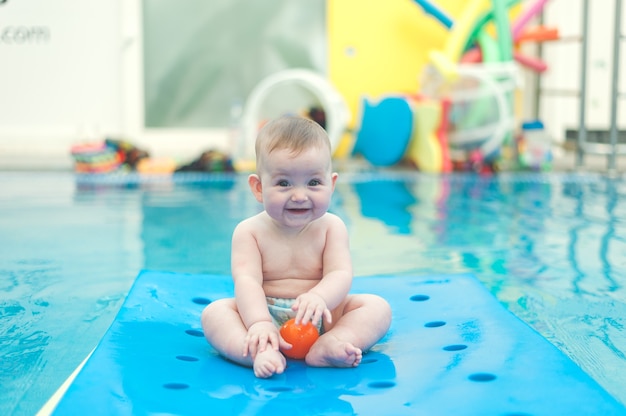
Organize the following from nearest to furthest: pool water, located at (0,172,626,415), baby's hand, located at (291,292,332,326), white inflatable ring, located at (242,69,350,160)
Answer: baby's hand, located at (291,292,332,326)
pool water, located at (0,172,626,415)
white inflatable ring, located at (242,69,350,160)

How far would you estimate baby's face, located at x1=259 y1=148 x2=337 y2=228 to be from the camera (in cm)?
157

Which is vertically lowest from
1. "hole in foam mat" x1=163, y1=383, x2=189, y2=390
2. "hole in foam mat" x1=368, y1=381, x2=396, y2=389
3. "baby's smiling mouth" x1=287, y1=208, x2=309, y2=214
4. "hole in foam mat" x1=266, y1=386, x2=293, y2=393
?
"hole in foam mat" x1=266, y1=386, x2=293, y2=393

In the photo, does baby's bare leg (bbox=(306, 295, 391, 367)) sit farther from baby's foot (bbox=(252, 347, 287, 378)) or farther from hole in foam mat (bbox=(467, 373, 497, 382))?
hole in foam mat (bbox=(467, 373, 497, 382))

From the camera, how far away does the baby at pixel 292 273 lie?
4.92 ft

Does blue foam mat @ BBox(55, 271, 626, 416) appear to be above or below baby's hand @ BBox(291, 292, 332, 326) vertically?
below

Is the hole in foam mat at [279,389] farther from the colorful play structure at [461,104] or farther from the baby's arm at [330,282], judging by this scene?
the colorful play structure at [461,104]

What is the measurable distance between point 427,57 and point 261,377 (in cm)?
505

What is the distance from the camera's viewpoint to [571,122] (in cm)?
621

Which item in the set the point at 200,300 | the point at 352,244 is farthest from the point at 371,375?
the point at 352,244

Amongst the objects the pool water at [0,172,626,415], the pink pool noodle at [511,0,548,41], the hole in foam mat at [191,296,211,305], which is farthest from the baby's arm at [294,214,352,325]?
the pink pool noodle at [511,0,548,41]

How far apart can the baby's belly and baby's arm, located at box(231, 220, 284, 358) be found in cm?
3

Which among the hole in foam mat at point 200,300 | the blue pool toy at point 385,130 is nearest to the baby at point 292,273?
the hole in foam mat at point 200,300

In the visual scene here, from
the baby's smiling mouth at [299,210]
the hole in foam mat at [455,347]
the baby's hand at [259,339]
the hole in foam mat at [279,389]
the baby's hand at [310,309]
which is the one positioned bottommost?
the hole in foam mat at [279,389]

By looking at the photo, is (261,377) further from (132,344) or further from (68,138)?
(68,138)
